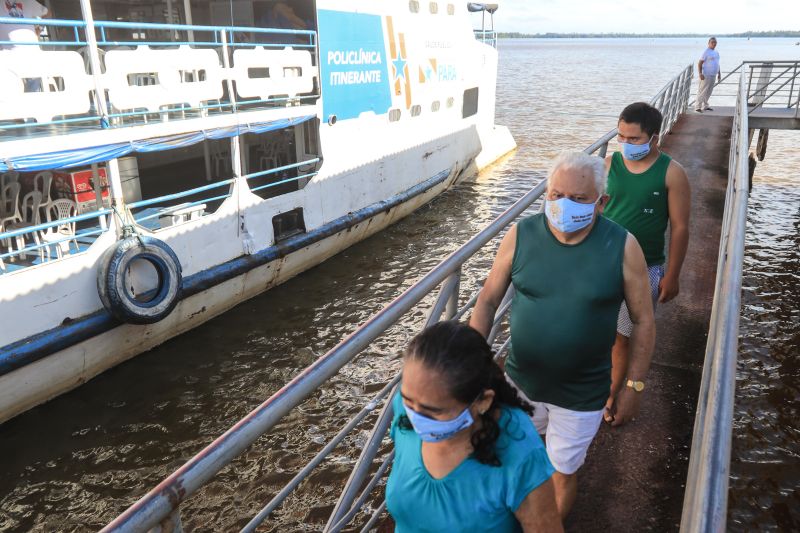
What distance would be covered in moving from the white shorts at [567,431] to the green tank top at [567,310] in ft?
0.13

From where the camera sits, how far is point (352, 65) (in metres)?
10.8

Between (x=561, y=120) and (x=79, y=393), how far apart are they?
2551 centimetres

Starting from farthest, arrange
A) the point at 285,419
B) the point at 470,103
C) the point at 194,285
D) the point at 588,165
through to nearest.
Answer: the point at 470,103 < the point at 194,285 < the point at 285,419 < the point at 588,165

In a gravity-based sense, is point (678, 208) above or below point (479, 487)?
above

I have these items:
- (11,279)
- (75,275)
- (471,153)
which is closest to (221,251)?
(75,275)

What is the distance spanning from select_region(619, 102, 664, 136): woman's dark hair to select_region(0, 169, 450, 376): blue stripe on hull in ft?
19.2

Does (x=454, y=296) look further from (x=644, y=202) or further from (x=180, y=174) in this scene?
(x=180, y=174)

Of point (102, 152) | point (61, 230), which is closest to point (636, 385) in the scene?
point (102, 152)

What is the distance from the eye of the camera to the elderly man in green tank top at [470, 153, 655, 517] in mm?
2324

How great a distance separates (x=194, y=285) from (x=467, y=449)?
691cm

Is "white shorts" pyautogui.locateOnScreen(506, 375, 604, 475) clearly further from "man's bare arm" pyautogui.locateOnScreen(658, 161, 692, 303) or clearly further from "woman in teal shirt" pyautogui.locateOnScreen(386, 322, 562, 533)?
"man's bare arm" pyautogui.locateOnScreen(658, 161, 692, 303)

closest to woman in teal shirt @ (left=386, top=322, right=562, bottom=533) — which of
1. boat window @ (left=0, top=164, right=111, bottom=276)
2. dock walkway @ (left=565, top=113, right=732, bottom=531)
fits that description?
dock walkway @ (left=565, top=113, right=732, bottom=531)

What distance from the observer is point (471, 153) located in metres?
16.4

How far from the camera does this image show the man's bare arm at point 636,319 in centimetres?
232
